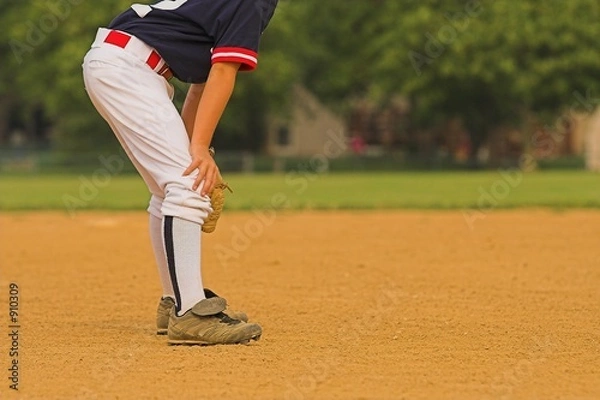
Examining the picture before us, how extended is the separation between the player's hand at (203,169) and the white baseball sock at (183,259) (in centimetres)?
20

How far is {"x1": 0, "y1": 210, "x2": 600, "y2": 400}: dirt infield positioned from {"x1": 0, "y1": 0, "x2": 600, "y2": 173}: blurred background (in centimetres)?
3133

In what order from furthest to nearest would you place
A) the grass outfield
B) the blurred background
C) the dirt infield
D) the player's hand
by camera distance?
the blurred background < the grass outfield < the player's hand < the dirt infield

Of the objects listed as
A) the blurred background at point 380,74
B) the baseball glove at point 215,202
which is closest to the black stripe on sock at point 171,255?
the baseball glove at point 215,202

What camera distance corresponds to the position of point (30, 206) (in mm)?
19969

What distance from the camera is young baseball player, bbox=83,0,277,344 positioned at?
595 centimetres

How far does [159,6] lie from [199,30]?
265 millimetres

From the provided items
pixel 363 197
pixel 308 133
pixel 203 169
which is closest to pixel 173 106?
pixel 203 169

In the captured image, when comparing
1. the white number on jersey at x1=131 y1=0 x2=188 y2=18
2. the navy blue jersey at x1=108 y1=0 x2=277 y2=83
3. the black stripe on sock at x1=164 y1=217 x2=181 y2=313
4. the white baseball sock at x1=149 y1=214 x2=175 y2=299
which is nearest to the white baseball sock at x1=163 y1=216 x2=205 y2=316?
the black stripe on sock at x1=164 y1=217 x2=181 y2=313

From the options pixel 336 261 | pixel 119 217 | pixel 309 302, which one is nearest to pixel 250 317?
pixel 309 302

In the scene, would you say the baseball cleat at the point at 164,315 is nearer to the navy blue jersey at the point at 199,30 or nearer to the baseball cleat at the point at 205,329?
the baseball cleat at the point at 205,329

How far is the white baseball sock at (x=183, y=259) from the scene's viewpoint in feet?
19.7

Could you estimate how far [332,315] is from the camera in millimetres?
7309

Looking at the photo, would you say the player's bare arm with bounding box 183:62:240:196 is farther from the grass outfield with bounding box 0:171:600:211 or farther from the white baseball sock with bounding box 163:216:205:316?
the grass outfield with bounding box 0:171:600:211

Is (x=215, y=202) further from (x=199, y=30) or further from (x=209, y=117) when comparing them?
(x=199, y=30)
